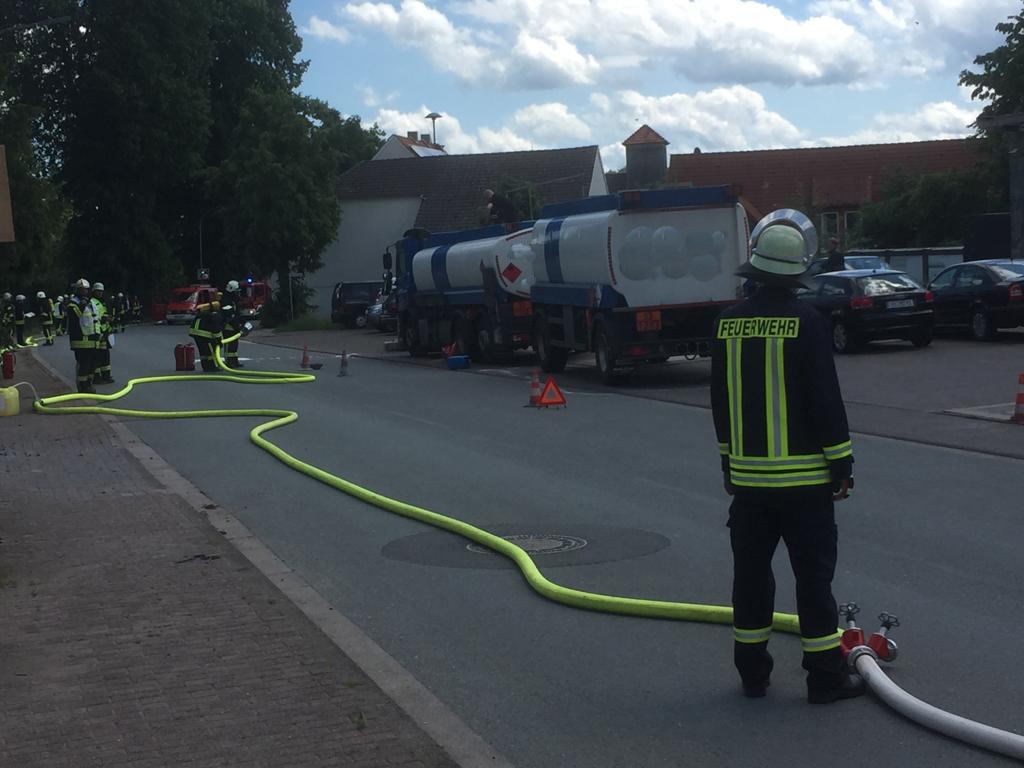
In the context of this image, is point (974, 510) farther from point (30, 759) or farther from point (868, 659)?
point (30, 759)

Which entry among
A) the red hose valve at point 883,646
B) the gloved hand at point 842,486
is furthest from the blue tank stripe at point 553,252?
the gloved hand at point 842,486

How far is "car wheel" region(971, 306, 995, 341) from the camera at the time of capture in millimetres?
25969

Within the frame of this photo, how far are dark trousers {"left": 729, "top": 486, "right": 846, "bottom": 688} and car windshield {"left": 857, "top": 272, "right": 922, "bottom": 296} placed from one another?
20639 mm

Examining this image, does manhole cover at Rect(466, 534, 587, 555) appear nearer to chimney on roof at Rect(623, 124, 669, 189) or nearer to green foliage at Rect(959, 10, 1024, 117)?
green foliage at Rect(959, 10, 1024, 117)

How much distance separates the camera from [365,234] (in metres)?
72.6

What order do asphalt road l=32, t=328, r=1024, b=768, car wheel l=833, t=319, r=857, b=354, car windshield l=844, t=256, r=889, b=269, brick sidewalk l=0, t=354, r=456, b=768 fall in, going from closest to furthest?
brick sidewalk l=0, t=354, r=456, b=768
asphalt road l=32, t=328, r=1024, b=768
car wheel l=833, t=319, r=857, b=354
car windshield l=844, t=256, r=889, b=269

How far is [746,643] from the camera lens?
18.6 feet

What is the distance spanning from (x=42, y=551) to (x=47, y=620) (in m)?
2.02

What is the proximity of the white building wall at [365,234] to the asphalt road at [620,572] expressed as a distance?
55306 millimetres

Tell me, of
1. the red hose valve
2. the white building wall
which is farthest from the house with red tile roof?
the red hose valve

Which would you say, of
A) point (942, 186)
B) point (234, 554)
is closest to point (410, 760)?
point (234, 554)

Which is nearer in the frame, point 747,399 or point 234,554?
point 747,399

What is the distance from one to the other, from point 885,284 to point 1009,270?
240 centimetres

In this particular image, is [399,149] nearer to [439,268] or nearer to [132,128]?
[132,128]
